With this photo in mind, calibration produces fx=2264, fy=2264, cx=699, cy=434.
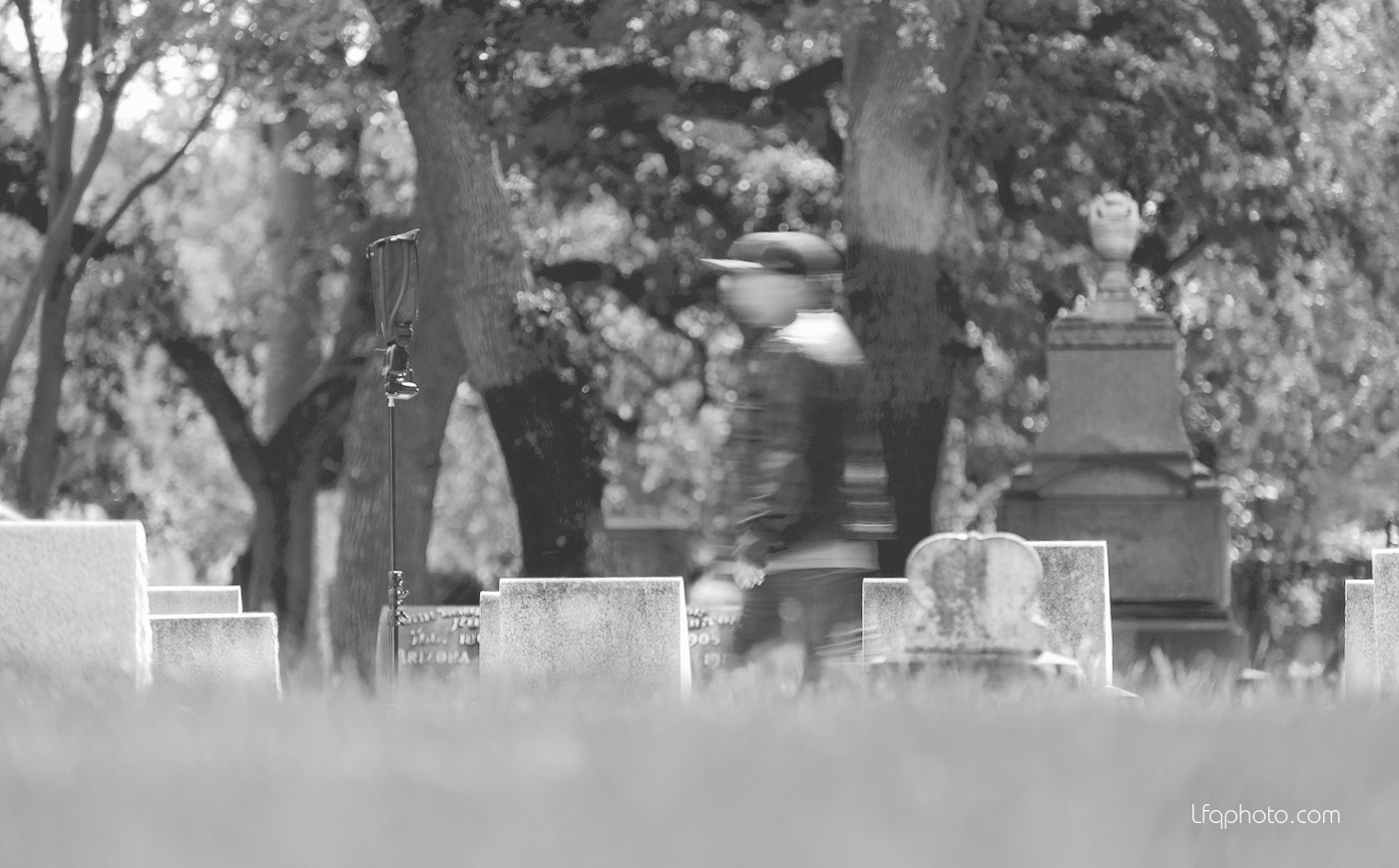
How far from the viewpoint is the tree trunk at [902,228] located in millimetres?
20094

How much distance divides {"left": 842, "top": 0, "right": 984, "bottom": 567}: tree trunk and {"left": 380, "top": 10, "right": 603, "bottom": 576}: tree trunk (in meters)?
2.92

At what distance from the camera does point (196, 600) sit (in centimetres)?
1822

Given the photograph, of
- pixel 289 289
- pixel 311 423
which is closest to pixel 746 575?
→ pixel 311 423

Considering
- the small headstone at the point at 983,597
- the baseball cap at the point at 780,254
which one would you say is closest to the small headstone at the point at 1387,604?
the small headstone at the point at 983,597

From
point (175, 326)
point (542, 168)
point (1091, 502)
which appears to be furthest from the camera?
point (175, 326)

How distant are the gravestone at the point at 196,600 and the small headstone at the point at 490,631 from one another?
372 cm

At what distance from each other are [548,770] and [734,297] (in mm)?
3337

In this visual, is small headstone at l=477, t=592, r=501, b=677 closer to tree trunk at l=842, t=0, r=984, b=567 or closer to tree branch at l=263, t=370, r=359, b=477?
tree trunk at l=842, t=0, r=984, b=567

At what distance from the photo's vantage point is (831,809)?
430cm

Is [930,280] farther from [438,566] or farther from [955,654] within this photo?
[438,566]

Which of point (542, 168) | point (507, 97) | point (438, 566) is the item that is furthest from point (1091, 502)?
point (438, 566)

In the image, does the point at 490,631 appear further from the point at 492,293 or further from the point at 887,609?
the point at 492,293

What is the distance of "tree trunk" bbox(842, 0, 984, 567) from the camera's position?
65.9 feet

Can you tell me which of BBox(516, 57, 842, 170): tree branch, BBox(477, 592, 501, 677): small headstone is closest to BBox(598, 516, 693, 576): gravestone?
BBox(516, 57, 842, 170): tree branch
